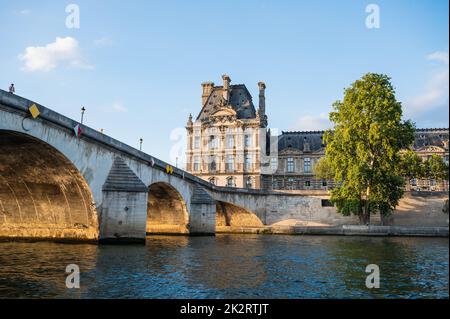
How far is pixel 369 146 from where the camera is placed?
4369 centimetres

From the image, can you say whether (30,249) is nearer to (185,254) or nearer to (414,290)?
Answer: (185,254)

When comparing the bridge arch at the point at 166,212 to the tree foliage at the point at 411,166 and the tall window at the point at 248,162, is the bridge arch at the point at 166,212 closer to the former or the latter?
the tree foliage at the point at 411,166

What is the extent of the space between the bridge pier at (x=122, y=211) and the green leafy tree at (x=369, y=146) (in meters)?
24.5

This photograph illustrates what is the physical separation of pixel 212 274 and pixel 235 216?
125ft

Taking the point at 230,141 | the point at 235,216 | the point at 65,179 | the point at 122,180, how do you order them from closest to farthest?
the point at 65,179 → the point at 122,180 → the point at 235,216 → the point at 230,141

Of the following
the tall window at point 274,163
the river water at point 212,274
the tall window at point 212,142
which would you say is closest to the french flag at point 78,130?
the river water at point 212,274

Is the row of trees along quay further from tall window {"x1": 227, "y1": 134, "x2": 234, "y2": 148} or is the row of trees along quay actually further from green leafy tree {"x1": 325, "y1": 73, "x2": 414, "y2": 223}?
tall window {"x1": 227, "y1": 134, "x2": 234, "y2": 148}

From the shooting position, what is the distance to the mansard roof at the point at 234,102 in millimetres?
71688

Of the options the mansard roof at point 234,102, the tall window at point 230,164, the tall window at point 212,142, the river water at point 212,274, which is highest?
the mansard roof at point 234,102

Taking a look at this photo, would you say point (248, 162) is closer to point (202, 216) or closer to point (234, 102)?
point (234, 102)

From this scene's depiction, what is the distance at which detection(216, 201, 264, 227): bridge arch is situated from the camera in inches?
2018

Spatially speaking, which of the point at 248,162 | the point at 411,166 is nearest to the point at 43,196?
the point at 411,166
